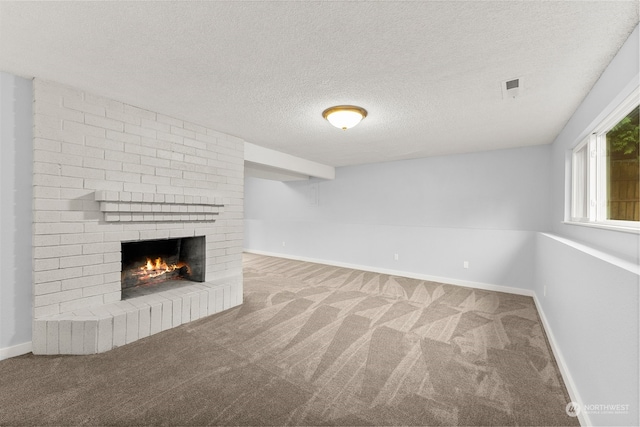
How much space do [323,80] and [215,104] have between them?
1222 millimetres

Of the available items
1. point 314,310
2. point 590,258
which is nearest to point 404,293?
point 314,310

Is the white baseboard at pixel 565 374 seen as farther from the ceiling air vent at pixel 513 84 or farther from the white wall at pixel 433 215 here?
the ceiling air vent at pixel 513 84

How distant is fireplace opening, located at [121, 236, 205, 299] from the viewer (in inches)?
128

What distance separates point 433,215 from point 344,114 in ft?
10.8

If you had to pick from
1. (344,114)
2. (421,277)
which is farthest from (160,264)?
(421,277)

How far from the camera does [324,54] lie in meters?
1.84

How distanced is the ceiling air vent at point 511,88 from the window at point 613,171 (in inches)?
25.7

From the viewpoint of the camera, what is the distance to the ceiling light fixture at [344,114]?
2.71 m

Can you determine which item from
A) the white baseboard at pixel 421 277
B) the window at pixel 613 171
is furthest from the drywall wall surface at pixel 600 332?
the white baseboard at pixel 421 277

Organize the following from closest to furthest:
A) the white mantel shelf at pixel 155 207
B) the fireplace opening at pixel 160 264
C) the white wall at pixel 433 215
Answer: the white mantel shelf at pixel 155 207
the fireplace opening at pixel 160 264
the white wall at pixel 433 215

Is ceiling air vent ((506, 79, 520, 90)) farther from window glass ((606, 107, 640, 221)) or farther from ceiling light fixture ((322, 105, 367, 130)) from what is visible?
ceiling light fixture ((322, 105, 367, 130))

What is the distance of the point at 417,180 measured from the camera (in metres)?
5.30

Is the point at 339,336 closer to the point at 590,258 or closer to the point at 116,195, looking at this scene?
the point at 590,258

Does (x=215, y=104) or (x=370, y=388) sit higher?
(x=215, y=104)
